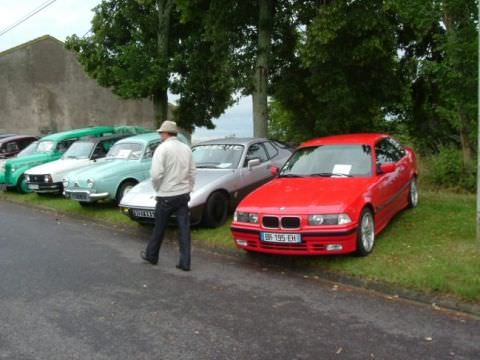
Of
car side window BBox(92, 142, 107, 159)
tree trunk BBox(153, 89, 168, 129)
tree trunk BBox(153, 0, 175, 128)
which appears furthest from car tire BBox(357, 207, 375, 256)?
tree trunk BBox(153, 89, 168, 129)

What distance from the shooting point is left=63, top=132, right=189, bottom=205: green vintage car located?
11812 mm

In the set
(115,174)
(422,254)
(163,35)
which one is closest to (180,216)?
(422,254)

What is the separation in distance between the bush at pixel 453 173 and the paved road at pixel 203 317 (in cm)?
614

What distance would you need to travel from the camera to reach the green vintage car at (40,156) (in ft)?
52.9

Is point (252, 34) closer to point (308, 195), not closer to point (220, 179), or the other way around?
point (220, 179)

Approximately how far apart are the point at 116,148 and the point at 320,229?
8.12 m

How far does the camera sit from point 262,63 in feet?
48.5

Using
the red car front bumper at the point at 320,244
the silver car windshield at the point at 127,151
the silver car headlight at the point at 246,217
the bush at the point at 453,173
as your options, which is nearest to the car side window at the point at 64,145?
the silver car windshield at the point at 127,151

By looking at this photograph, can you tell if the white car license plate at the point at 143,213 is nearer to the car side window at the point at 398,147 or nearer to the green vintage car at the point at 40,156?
the car side window at the point at 398,147

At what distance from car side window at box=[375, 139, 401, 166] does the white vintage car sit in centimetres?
832

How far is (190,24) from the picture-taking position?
789 inches

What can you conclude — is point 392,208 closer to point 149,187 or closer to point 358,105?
point 149,187

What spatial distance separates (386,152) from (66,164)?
931 centimetres

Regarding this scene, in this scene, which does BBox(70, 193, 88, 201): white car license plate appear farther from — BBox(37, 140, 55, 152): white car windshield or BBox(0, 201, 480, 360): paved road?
BBox(37, 140, 55, 152): white car windshield
